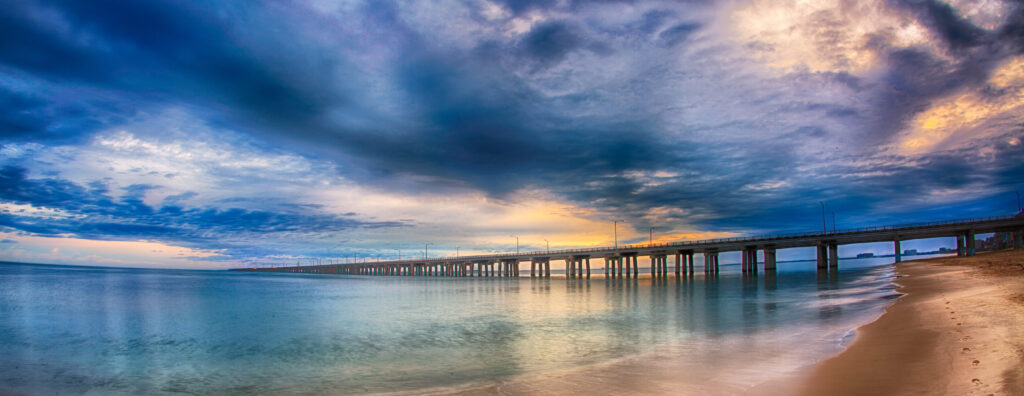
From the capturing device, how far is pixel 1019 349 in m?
8.35

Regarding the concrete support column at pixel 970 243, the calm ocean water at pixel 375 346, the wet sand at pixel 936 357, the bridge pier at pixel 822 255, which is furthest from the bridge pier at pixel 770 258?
the wet sand at pixel 936 357

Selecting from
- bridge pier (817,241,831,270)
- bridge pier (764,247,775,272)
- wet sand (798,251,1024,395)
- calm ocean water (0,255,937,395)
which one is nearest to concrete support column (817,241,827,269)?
bridge pier (817,241,831,270)

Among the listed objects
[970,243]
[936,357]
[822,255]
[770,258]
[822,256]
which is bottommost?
[770,258]

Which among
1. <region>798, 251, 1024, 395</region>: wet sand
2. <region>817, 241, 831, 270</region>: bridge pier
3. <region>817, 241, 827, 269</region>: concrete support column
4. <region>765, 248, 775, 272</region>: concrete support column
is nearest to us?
<region>798, 251, 1024, 395</region>: wet sand

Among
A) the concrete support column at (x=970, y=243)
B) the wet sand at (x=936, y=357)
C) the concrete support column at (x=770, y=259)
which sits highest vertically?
the wet sand at (x=936, y=357)

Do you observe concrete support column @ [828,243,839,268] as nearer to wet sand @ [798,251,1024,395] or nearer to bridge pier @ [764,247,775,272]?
bridge pier @ [764,247,775,272]

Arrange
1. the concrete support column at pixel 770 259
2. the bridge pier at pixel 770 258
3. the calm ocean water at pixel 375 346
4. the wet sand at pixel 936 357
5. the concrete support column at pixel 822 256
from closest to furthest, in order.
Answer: the wet sand at pixel 936 357 < the calm ocean water at pixel 375 346 < the concrete support column at pixel 822 256 < the bridge pier at pixel 770 258 < the concrete support column at pixel 770 259

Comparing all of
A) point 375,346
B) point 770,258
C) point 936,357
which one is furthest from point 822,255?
point 375,346

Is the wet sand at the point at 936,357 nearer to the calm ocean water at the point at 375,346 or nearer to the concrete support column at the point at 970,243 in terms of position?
the calm ocean water at the point at 375,346

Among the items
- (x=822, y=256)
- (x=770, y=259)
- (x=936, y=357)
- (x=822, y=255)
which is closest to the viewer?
(x=936, y=357)

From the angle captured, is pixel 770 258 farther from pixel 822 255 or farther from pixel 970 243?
pixel 970 243

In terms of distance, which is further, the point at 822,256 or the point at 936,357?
the point at 822,256

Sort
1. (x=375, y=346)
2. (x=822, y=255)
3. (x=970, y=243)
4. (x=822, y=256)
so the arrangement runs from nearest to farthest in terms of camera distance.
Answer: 1. (x=375, y=346)
2. (x=970, y=243)
3. (x=822, y=255)
4. (x=822, y=256)

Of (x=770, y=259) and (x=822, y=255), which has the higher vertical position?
(x=822, y=255)
